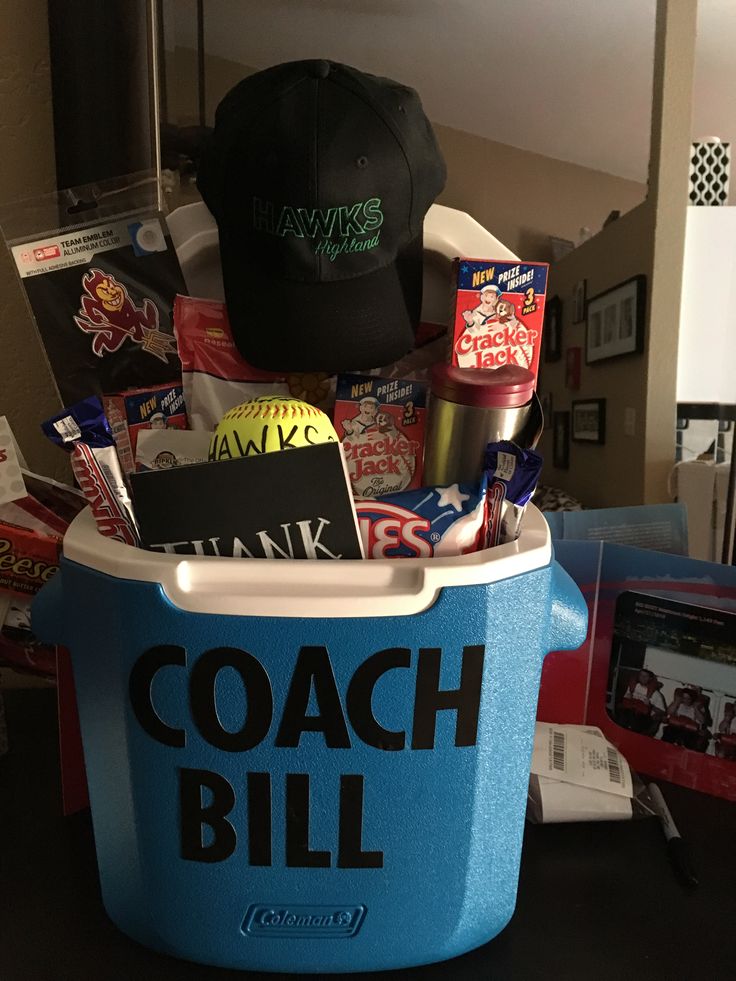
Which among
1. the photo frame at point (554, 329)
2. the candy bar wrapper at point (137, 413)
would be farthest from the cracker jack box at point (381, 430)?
the photo frame at point (554, 329)

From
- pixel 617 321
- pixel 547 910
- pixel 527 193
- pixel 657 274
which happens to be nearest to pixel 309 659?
pixel 547 910

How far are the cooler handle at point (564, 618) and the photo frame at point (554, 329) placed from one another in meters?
2.55

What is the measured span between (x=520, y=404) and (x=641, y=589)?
0.24 meters

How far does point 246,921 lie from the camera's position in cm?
44

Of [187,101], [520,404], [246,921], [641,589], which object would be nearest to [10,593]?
[246,921]

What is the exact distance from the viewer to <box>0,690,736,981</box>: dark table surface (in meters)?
0.46

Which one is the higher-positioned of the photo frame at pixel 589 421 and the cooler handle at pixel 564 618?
the photo frame at pixel 589 421

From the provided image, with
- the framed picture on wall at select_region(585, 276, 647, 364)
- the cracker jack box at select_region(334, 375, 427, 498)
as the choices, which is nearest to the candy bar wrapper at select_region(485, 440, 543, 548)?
the cracker jack box at select_region(334, 375, 427, 498)

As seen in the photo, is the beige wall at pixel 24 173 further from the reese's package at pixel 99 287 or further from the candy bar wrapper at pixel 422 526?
the candy bar wrapper at pixel 422 526

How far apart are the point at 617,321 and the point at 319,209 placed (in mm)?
1711

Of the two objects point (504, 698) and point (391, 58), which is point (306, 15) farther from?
point (504, 698)

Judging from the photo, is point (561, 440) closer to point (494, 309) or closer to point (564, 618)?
point (494, 309)

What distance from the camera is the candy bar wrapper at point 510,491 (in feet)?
1.51

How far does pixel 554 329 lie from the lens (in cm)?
294
